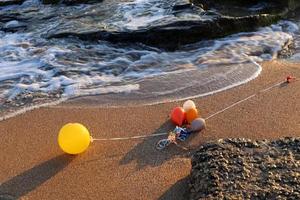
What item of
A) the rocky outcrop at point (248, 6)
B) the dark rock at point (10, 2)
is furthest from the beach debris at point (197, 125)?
the dark rock at point (10, 2)

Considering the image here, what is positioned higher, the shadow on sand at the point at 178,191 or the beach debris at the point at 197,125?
the beach debris at the point at 197,125

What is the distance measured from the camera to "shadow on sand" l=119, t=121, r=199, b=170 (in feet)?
10.9

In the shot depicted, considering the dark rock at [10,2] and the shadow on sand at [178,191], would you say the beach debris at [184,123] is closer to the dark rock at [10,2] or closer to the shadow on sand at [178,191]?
the shadow on sand at [178,191]

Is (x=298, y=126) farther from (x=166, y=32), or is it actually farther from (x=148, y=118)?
(x=166, y=32)

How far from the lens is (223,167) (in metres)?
2.70

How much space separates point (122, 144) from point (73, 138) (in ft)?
1.34

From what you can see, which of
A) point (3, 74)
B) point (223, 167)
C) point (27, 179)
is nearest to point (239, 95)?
point (223, 167)

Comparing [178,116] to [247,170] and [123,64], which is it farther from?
[123,64]

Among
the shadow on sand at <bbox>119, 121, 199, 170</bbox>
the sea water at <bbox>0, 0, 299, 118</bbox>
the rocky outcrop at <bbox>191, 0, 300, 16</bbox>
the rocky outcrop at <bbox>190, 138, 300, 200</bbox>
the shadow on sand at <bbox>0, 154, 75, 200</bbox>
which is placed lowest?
the shadow on sand at <bbox>0, 154, 75, 200</bbox>

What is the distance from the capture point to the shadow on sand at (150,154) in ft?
10.9

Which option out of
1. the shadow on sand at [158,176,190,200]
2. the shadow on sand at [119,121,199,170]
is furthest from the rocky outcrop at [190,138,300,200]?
the shadow on sand at [119,121,199,170]

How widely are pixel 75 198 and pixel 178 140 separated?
913 mm

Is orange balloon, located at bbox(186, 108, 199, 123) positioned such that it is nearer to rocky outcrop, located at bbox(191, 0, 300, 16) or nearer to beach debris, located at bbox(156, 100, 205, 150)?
beach debris, located at bbox(156, 100, 205, 150)

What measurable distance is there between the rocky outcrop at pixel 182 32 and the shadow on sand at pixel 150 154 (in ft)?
7.94
